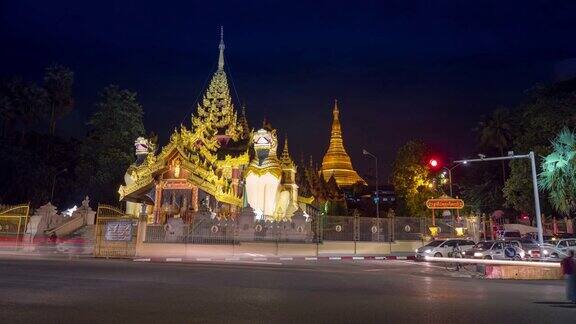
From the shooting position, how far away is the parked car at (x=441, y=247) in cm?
2711

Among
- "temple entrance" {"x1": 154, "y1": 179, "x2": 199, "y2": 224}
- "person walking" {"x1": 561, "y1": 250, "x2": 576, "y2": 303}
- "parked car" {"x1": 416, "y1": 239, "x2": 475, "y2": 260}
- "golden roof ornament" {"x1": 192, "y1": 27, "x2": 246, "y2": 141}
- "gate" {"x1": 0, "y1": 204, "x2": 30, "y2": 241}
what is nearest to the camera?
"person walking" {"x1": 561, "y1": 250, "x2": 576, "y2": 303}

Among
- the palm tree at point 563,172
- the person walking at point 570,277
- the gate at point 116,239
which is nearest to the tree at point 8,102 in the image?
the gate at point 116,239

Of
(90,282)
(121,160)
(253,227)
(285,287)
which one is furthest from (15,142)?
(285,287)

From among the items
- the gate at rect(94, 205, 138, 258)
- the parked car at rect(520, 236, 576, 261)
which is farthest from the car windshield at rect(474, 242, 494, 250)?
the gate at rect(94, 205, 138, 258)

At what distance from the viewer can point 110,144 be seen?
51.8 meters

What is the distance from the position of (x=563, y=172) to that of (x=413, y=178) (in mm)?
22514

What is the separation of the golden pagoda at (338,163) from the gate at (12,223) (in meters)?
53.9

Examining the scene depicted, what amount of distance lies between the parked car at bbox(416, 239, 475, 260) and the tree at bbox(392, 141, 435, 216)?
1968cm

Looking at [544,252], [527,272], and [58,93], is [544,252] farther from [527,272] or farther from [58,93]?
[58,93]

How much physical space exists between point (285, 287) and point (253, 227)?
17087 millimetres

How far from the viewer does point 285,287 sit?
488 inches

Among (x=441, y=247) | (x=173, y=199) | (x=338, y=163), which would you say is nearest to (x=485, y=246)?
(x=441, y=247)

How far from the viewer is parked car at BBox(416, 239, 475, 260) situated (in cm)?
2711

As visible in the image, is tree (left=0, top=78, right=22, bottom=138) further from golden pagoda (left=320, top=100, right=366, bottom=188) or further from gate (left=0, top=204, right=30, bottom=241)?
golden pagoda (left=320, top=100, right=366, bottom=188)
